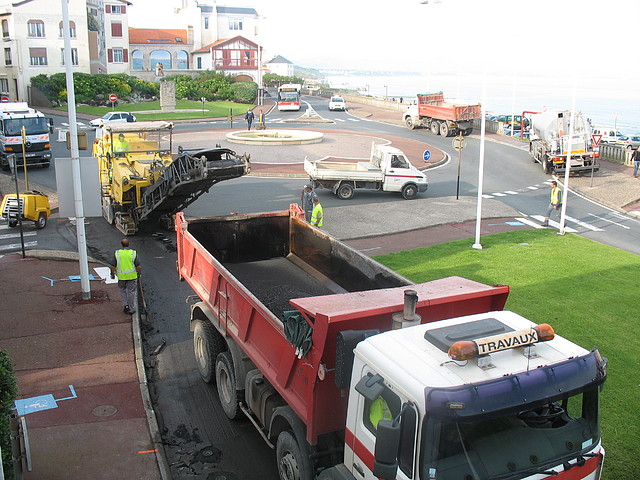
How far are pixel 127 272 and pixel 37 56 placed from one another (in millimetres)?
56455

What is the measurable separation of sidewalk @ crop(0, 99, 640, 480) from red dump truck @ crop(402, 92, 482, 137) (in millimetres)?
25857

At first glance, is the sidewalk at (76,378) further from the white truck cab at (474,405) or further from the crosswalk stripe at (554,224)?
the crosswalk stripe at (554,224)

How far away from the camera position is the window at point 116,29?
77706 mm

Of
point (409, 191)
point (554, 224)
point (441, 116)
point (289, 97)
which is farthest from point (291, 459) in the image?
point (289, 97)

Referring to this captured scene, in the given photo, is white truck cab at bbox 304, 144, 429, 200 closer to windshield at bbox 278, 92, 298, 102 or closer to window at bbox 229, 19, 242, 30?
windshield at bbox 278, 92, 298, 102

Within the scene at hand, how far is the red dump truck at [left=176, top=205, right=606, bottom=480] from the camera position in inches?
186

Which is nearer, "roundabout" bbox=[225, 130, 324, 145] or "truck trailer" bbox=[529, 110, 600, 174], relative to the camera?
"truck trailer" bbox=[529, 110, 600, 174]

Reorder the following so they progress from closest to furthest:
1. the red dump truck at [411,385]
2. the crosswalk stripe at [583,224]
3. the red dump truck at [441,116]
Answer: the red dump truck at [411,385] → the crosswalk stripe at [583,224] → the red dump truck at [441,116]

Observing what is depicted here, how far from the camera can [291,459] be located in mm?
6680

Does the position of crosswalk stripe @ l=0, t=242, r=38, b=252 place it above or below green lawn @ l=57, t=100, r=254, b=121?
below

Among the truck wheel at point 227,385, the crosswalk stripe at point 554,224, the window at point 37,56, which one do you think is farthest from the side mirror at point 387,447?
the window at point 37,56

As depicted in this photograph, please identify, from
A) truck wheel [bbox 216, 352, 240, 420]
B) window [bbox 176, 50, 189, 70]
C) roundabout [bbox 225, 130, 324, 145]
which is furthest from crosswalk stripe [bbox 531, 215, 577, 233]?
window [bbox 176, 50, 189, 70]

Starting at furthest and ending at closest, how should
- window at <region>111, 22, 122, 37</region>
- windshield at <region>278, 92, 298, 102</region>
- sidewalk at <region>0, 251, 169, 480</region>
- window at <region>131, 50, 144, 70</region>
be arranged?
window at <region>131, 50, 144, 70</region>, window at <region>111, 22, 122, 37</region>, windshield at <region>278, 92, 298, 102</region>, sidewalk at <region>0, 251, 169, 480</region>

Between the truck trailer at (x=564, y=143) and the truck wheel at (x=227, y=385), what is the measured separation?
24.4 meters
